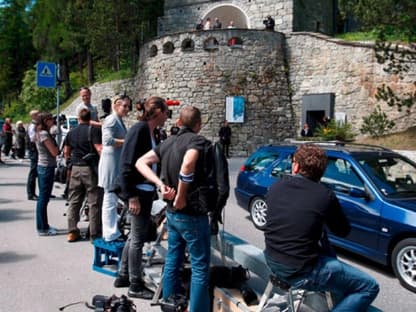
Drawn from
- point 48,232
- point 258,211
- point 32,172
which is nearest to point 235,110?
point 32,172

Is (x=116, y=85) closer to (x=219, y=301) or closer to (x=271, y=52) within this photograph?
(x=271, y=52)

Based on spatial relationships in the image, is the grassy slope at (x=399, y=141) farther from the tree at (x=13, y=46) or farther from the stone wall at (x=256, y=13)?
the tree at (x=13, y=46)

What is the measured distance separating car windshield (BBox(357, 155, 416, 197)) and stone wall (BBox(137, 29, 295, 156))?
18.2m

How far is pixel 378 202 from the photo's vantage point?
17.6 feet

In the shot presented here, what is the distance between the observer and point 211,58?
25.3 metres

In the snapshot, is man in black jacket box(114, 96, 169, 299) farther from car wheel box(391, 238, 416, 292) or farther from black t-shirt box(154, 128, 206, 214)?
car wheel box(391, 238, 416, 292)

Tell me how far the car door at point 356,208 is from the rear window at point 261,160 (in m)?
1.73

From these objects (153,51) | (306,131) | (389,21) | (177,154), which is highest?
(153,51)

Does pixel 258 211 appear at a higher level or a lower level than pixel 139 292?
higher

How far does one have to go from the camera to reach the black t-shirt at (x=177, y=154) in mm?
3547

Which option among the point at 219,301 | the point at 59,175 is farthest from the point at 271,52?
the point at 219,301

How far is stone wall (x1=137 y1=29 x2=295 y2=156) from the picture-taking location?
24.9 meters

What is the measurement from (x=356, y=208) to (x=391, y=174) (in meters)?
0.81

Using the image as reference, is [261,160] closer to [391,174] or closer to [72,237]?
[391,174]
